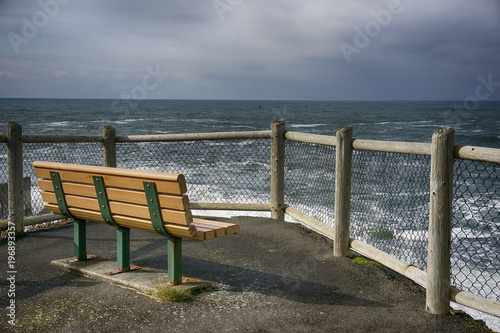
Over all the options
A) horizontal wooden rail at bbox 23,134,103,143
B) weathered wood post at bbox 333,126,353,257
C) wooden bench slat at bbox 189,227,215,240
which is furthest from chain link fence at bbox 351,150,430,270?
horizontal wooden rail at bbox 23,134,103,143

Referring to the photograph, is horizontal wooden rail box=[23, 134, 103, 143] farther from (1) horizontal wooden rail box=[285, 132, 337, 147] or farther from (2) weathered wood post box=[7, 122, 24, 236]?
(1) horizontal wooden rail box=[285, 132, 337, 147]

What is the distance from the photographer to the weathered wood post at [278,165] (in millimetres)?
7195

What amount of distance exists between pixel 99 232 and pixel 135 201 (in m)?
2.73

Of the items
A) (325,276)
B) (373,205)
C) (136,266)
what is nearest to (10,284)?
(136,266)

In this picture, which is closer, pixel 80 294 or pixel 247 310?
pixel 247 310

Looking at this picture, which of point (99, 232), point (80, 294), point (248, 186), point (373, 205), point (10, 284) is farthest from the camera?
point (248, 186)

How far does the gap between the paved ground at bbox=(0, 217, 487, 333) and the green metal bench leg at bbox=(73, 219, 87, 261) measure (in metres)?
0.29

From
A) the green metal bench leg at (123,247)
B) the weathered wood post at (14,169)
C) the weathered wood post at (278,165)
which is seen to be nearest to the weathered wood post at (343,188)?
the weathered wood post at (278,165)

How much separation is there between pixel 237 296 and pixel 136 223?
1107mm

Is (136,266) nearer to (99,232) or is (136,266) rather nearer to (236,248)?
(236,248)

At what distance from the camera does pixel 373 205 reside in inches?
478

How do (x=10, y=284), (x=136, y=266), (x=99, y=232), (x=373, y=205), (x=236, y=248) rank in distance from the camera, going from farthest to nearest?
(x=373, y=205)
(x=99, y=232)
(x=236, y=248)
(x=136, y=266)
(x=10, y=284)

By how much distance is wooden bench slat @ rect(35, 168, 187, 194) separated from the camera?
399cm

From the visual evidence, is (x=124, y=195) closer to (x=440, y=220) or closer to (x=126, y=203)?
(x=126, y=203)
